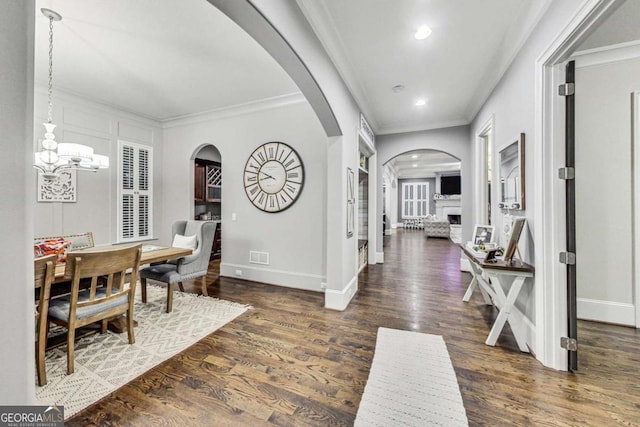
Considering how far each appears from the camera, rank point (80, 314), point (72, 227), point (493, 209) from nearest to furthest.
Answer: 1. point (80, 314)
2. point (493, 209)
3. point (72, 227)

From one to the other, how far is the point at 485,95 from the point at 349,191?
239cm

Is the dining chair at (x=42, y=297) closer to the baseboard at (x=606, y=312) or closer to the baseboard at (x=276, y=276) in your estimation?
the baseboard at (x=276, y=276)

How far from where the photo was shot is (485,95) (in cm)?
345

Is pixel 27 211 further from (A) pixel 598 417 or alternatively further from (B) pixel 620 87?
(B) pixel 620 87

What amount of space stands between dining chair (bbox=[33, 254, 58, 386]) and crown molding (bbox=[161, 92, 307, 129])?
320 centimetres

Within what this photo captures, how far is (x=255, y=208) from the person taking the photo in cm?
406

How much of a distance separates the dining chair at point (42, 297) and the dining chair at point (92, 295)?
5.0 inches

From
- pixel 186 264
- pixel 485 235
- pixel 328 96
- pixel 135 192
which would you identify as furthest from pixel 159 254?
pixel 485 235

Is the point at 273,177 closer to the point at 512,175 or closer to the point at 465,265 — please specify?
the point at 512,175

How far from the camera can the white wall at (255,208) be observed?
12.0 ft

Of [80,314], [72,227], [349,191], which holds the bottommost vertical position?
[80,314]

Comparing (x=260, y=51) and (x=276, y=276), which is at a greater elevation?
(x=260, y=51)

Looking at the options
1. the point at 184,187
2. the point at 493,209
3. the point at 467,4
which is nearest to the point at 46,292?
the point at 184,187

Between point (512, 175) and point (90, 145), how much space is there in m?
5.86
